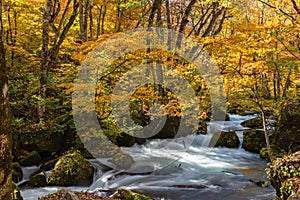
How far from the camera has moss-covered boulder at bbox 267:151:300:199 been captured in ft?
14.8

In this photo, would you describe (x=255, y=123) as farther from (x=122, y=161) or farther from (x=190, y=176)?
(x=122, y=161)

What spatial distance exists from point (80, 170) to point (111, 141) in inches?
87.6

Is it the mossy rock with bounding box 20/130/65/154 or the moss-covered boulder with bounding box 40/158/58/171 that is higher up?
the mossy rock with bounding box 20/130/65/154

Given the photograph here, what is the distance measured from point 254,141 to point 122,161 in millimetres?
5762

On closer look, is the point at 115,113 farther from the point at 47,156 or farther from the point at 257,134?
the point at 257,134

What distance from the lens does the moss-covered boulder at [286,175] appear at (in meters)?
4.50

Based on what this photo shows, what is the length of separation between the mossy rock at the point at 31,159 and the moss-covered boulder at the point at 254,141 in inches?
317

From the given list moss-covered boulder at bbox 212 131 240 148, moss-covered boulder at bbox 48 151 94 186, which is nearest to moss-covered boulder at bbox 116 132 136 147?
moss-covered boulder at bbox 48 151 94 186

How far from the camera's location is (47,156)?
29.5 feet

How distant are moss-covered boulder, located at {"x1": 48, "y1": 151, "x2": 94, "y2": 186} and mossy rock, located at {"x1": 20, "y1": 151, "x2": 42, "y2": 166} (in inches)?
52.3

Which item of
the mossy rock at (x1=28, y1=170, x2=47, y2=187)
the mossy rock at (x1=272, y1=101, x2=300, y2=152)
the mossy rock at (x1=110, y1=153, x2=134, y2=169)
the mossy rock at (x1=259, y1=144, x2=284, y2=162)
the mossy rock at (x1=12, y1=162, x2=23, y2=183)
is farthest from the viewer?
the mossy rock at (x1=272, y1=101, x2=300, y2=152)

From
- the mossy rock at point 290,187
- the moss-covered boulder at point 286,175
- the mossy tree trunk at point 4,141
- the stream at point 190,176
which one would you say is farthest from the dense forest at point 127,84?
the mossy tree trunk at point 4,141

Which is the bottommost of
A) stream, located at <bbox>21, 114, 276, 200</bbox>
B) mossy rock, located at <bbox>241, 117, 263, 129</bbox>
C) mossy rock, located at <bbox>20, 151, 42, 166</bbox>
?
stream, located at <bbox>21, 114, 276, 200</bbox>

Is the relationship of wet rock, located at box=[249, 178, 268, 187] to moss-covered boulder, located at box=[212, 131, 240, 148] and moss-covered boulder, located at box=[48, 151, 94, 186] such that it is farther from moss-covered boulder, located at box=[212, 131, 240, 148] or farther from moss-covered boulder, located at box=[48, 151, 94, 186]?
moss-covered boulder, located at box=[48, 151, 94, 186]
